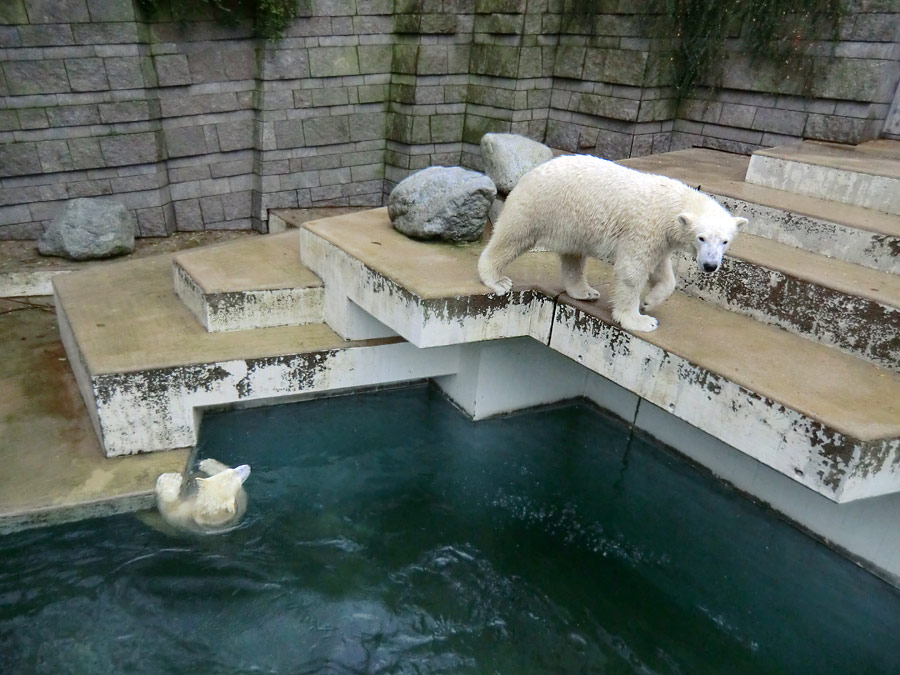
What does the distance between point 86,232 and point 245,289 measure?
267 cm

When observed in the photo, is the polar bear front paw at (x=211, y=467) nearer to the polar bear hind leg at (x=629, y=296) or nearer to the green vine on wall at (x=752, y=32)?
the polar bear hind leg at (x=629, y=296)

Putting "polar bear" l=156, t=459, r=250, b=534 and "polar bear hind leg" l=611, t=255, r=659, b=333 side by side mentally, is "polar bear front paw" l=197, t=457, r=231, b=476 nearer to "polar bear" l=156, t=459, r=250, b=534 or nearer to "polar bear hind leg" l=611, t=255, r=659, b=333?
"polar bear" l=156, t=459, r=250, b=534

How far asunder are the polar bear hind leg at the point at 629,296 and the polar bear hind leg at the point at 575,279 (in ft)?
1.16

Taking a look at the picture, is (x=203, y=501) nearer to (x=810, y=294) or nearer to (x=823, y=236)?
(x=810, y=294)

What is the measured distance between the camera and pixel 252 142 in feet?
25.9

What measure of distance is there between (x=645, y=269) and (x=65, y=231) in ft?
19.1

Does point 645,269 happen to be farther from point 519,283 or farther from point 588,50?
point 588,50

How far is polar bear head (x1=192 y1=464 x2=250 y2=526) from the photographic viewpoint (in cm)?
409

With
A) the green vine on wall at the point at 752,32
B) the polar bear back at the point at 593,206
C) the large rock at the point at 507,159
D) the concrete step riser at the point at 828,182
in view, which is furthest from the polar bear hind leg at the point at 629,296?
the green vine on wall at the point at 752,32

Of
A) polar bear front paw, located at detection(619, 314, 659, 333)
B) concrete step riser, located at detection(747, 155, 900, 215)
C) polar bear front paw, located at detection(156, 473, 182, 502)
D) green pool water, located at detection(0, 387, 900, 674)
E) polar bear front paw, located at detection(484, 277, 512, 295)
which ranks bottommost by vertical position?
green pool water, located at detection(0, 387, 900, 674)

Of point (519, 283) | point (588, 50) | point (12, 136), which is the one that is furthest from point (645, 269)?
point (12, 136)

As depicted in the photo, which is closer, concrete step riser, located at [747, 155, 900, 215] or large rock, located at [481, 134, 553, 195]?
concrete step riser, located at [747, 155, 900, 215]

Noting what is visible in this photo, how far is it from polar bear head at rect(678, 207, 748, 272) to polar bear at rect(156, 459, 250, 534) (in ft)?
10.3

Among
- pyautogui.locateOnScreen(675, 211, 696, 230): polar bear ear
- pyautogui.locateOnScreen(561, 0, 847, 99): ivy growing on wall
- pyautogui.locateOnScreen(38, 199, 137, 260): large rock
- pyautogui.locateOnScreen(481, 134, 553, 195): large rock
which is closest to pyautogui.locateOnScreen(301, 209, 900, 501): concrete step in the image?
pyautogui.locateOnScreen(675, 211, 696, 230): polar bear ear
